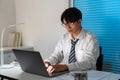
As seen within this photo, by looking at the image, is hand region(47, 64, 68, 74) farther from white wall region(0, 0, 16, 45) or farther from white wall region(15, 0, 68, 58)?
white wall region(0, 0, 16, 45)

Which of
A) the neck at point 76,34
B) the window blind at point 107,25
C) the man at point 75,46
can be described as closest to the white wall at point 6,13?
the window blind at point 107,25

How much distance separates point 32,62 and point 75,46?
66 cm

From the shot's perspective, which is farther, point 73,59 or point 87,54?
point 73,59

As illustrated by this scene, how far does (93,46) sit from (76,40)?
0.23 m

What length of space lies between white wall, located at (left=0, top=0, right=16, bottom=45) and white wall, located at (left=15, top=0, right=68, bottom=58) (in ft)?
0.30

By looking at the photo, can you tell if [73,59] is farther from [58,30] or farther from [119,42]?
[58,30]

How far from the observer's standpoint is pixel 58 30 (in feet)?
11.3

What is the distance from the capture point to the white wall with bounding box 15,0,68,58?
3.46 m

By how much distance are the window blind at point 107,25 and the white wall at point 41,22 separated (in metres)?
0.48

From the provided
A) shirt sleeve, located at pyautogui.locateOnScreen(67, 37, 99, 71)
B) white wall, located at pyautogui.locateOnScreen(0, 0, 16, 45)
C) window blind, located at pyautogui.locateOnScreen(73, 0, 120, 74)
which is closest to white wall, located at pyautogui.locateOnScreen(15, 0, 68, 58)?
white wall, located at pyautogui.locateOnScreen(0, 0, 16, 45)

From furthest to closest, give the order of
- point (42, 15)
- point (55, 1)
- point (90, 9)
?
1. point (42, 15)
2. point (55, 1)
3. point (90, 9)

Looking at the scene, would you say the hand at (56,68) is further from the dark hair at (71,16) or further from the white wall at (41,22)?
the white wall at (41,22)

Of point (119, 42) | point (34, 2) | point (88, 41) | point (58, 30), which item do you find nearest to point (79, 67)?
point (88, 41)

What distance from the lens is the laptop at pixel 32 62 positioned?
185 centimetres
